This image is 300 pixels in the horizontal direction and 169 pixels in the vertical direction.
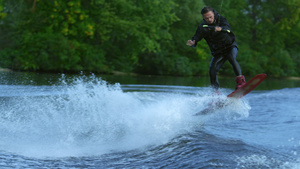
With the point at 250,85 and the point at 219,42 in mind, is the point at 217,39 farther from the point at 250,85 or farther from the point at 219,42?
the point at 250,85

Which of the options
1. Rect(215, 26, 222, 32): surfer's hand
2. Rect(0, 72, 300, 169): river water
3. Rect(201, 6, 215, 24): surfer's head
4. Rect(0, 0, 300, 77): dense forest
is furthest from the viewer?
Rect(0, 0, 300, 77): dense forest

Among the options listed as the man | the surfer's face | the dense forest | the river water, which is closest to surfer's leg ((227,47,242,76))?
the man

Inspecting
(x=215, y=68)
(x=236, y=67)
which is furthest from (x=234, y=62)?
(x=215, y=68)

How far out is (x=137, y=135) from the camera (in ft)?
20.0

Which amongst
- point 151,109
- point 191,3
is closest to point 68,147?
point 151,109

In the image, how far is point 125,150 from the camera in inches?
205

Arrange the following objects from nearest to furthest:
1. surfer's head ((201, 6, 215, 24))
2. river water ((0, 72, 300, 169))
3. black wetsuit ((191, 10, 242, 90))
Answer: river water ((0, 72, 300, 169))
surfer's head ((201, 6, 215, 24))
black wetsuit ((191, 10, 242, 90))

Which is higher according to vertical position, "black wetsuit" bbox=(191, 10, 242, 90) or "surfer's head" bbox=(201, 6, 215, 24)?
"surfer's head" bbox=(201, 6, 215, 24)

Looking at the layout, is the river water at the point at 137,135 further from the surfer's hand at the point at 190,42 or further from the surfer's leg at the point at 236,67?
the surfer's hand at the point at 190,42

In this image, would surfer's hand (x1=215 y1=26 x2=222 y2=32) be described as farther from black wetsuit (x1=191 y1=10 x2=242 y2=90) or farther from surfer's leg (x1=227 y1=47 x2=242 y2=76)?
surfer's leg (x1=227 y1=47 x2=242 y2=76)

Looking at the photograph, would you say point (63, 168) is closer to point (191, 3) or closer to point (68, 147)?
point (68, 147)

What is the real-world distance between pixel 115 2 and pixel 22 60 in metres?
6.36

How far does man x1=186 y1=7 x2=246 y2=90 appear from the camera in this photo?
6.83m

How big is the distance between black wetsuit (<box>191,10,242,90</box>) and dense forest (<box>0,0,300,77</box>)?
32.1 feet
